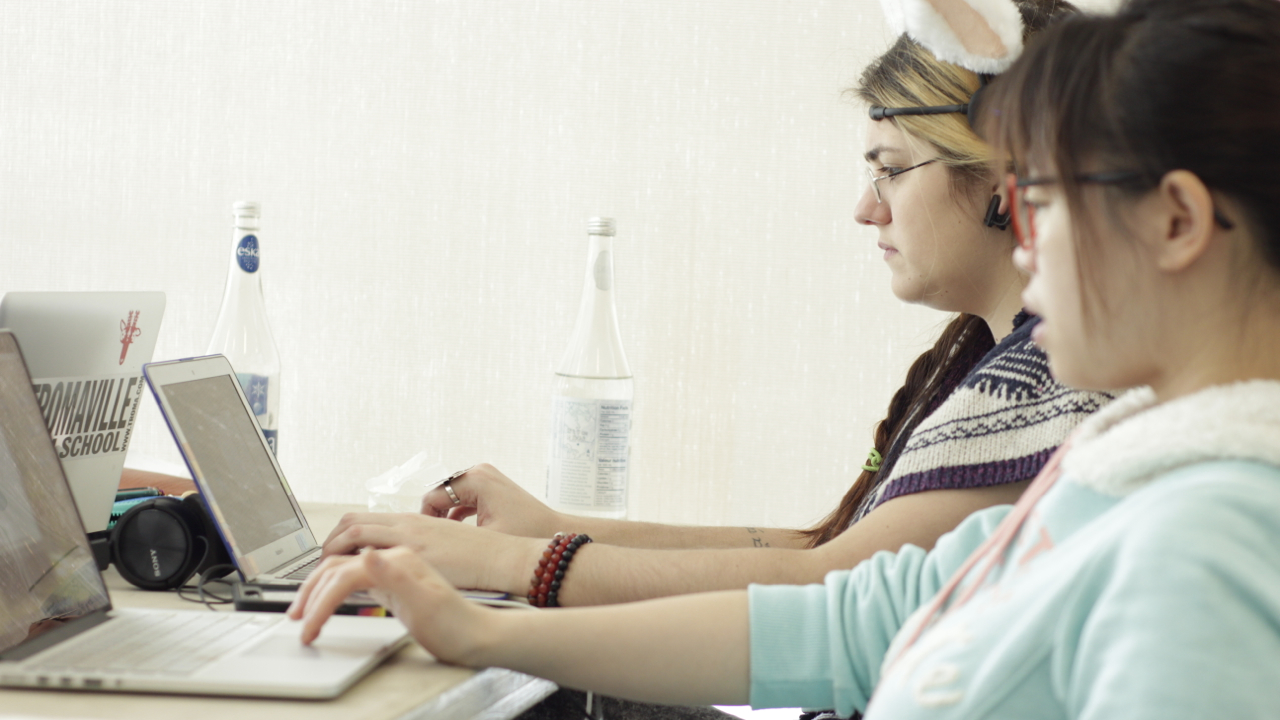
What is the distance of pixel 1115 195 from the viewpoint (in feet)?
1.72

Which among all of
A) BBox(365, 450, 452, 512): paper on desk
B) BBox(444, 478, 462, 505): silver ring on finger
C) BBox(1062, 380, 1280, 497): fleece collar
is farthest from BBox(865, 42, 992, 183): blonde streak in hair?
BBox(365, 450, 452, 512): paper on desk

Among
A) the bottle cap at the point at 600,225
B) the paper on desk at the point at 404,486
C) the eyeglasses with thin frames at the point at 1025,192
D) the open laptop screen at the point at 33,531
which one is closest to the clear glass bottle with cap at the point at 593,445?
the bottle cap at the point at 600,225

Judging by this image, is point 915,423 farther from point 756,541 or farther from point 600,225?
point 600,225

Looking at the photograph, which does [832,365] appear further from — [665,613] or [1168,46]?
[1168,46]

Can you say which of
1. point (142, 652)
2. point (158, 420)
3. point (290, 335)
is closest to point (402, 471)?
point (290, 335)

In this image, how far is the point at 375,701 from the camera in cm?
58

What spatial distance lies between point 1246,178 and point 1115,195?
59 millimetres

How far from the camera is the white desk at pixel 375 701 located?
0.55 meters

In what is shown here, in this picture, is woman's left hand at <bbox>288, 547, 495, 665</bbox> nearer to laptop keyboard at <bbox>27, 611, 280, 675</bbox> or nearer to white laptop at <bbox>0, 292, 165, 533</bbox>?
laptop keyboard at <bbox>27, 611, 280, 675</bbox>

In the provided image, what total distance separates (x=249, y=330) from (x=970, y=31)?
88cm

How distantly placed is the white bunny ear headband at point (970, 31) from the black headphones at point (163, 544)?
2.50 ft

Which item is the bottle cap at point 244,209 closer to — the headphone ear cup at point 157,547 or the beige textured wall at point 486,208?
the beige textured wall at point 486,208

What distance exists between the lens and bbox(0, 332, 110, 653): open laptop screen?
2.17ft

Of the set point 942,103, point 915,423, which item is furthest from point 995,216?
point 915,423
